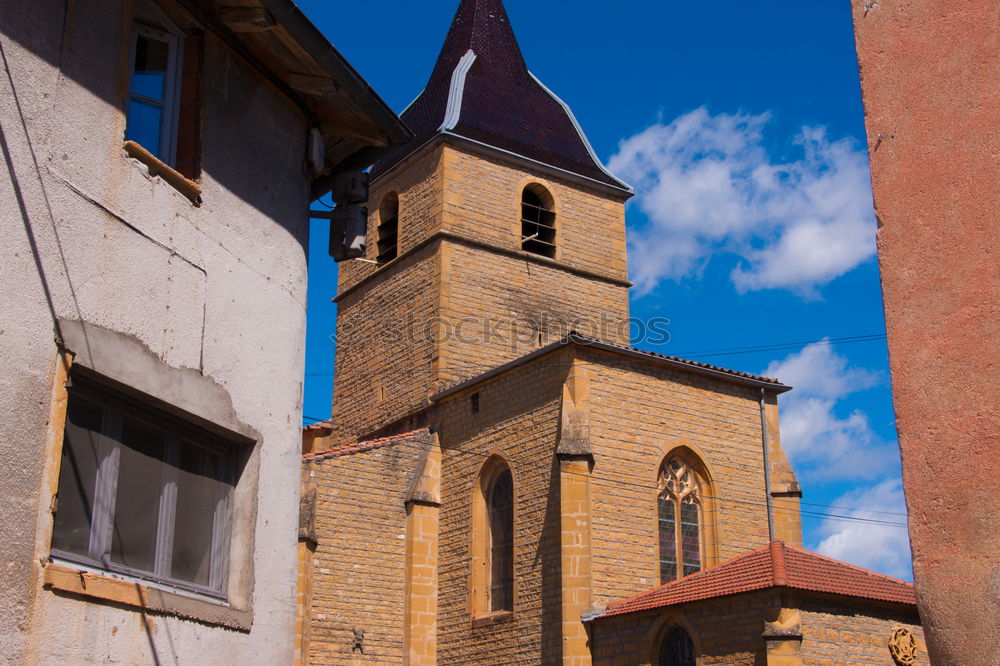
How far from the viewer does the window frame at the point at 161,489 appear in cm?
588

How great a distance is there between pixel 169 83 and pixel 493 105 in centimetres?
2055

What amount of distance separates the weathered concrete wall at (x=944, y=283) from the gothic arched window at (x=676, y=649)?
1142 centimetres

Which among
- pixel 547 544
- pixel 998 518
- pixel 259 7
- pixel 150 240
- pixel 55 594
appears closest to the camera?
pixel 998 518

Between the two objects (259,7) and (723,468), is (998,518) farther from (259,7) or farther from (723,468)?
(723,468)

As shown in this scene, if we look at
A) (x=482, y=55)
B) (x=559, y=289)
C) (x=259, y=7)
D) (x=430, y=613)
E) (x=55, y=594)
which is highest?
(x=482, y=55)

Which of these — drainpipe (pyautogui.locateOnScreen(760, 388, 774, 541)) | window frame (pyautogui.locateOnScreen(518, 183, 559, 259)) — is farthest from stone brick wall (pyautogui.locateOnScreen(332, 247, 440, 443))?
drainpipe (pyautogui.locateOnScreen(760, 388, 774, 541))

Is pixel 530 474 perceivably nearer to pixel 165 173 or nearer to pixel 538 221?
pixel 538 221

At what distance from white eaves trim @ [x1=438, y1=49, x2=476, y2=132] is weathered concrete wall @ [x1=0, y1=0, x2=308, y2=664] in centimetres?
1732

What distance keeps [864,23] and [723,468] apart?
15.1 metres

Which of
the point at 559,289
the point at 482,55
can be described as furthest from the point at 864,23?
the point at 482,55

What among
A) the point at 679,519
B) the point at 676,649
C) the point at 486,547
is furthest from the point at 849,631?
the point at 486,547

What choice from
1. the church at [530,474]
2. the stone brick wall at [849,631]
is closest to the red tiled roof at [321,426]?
the church at [530,474]

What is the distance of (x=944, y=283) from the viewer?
15.6 feet

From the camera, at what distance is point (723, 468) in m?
19.9
